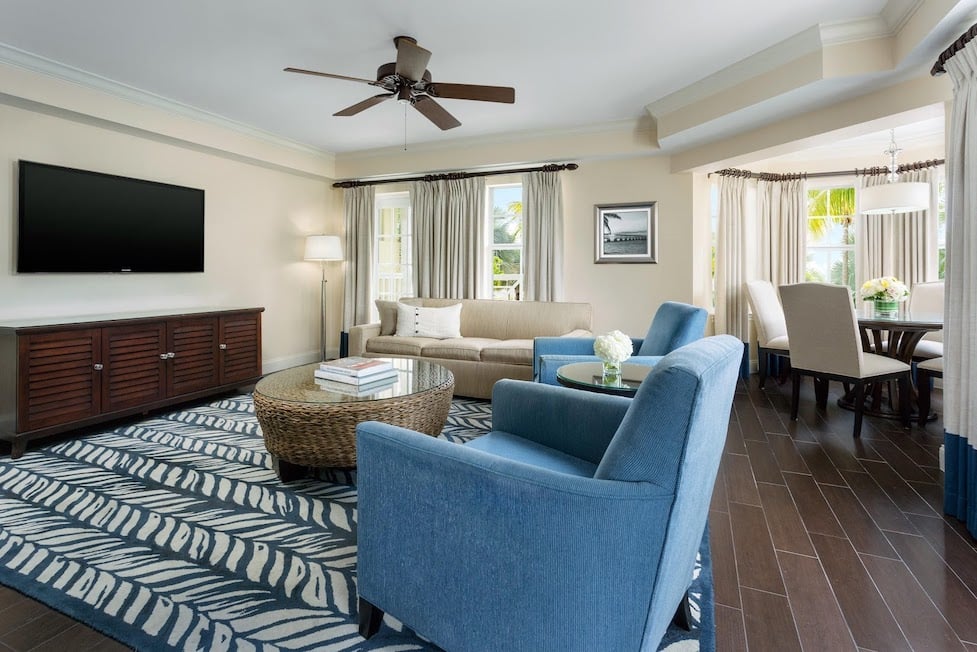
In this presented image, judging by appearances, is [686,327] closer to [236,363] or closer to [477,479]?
[477,479]

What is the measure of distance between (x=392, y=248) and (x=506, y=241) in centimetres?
148

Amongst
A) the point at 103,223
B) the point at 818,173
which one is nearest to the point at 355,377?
the point at 103,223

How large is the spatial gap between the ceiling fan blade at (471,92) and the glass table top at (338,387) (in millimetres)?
1628

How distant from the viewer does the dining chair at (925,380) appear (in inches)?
137

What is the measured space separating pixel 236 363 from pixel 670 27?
4141mm

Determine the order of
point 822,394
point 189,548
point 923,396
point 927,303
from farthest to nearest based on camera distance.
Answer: point 927,303
point 822,394
point 923,396
point 189,548

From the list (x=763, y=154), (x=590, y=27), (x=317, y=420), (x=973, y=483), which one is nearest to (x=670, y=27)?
(x=590, y=27)

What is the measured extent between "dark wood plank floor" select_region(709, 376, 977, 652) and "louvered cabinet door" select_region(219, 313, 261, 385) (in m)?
3.86

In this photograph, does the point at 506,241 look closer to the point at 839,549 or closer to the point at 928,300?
the point at 928,300

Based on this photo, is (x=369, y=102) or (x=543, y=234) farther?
(x=543, y=234)

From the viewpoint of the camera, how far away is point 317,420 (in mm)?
2322

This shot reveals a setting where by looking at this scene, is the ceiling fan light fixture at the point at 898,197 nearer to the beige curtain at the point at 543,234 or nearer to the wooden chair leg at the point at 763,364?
the wooden chair leg at the point at 763,364

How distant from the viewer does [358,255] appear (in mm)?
6078

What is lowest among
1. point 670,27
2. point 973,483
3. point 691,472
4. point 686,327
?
point 973,483
